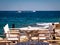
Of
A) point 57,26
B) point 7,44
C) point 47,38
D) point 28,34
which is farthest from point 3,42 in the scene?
point 57,26

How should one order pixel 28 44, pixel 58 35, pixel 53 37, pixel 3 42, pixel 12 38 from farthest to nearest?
pixel 58 35 < pixel 53 37 < pixel 12 38 < pixel 3 42 < pixel 28 44

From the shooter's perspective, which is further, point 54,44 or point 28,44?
point 54,44

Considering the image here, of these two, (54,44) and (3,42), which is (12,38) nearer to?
(3,42)

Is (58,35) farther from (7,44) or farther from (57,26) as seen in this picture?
(7,44)

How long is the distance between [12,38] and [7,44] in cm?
41

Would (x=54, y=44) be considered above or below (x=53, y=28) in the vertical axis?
below

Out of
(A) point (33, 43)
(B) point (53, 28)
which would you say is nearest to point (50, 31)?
(B) point (53, 28)

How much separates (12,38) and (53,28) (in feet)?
4.86

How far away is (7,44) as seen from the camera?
639cm

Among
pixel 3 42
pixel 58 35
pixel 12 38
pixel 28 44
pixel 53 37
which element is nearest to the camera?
pixel 28 44

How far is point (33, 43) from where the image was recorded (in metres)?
4.59

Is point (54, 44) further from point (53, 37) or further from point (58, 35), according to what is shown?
point (58, 35)

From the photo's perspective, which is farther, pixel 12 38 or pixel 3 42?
pixel 12 38

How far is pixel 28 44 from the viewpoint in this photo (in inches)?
179
